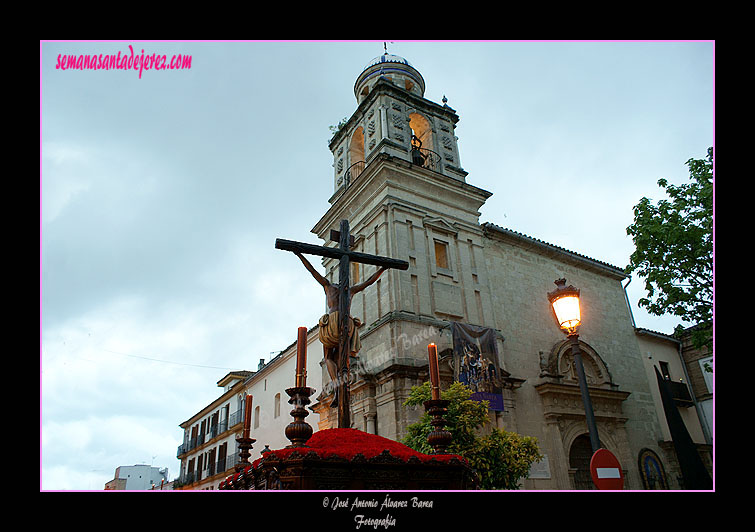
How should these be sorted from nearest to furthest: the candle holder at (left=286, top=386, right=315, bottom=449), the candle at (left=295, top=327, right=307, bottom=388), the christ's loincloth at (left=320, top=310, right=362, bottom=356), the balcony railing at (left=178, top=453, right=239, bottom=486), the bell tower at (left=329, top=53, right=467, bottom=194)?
the candle holder at (left=286, top=386, right=315, bottom=449), the candle at (left=295, top=327, right=307, bottom=388), the christ's loincloth at (left=320, top=310, right=362, bottom=356), the bell tower at (left=329, top=53, right=467, bottom=194), the balcony railing at (left=178, top=453, right=239, bottom=486)

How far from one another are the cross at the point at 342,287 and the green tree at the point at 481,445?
432cm

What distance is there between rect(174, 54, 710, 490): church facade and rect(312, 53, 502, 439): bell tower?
46 millimetres

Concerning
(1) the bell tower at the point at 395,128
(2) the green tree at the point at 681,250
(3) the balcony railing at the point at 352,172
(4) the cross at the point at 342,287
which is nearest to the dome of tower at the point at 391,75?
(1) the bell tower at the point at 395,128

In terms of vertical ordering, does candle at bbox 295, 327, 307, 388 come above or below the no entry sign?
above

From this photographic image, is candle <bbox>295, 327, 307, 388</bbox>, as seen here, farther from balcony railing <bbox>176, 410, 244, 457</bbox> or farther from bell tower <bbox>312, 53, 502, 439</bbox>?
balcony railing <bbox>176, 410, 244, 457</bbox>

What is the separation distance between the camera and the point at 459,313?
47.9 ft

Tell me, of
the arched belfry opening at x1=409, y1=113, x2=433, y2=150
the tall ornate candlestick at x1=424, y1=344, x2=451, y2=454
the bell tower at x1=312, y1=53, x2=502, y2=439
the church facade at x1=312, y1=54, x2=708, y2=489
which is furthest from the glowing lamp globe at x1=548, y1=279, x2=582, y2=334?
the arched belfry opening at x1=409, y1=113, x2=433, y2=150

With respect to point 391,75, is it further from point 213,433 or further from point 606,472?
point 213,433

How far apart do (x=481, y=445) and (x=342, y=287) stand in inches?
212

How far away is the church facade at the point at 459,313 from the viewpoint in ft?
43.4

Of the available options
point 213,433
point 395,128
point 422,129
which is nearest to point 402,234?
point 395,128

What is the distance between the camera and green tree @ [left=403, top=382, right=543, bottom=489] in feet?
30.8
